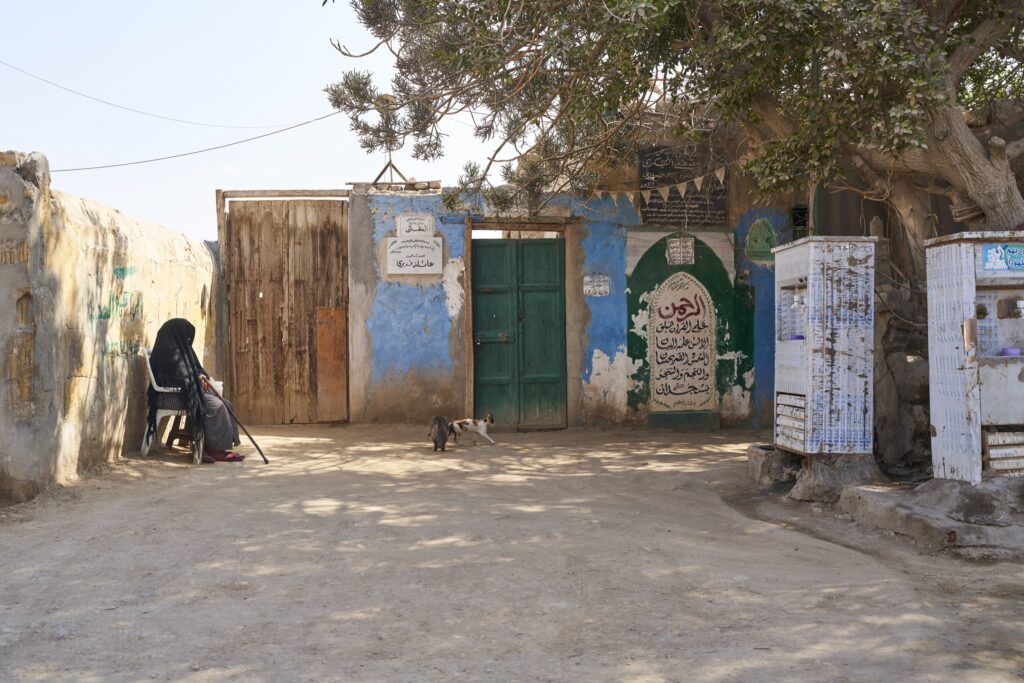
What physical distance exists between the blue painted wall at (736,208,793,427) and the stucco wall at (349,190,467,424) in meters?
3.27

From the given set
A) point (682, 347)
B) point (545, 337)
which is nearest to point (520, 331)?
point (545, 337)

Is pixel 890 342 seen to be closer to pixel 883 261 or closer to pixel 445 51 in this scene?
pixel 883 261

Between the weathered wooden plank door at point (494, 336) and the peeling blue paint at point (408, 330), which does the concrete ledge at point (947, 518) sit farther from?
the peeling blue paint at point (408, 330)

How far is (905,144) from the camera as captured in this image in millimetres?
5227

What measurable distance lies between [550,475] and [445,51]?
3410 mm

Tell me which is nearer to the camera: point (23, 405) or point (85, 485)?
point (23, 405)

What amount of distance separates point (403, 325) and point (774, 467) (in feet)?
15.6

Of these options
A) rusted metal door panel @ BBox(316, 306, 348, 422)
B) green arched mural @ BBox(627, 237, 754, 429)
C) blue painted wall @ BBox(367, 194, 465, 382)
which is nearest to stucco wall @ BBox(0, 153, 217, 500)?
rusted metal door panel @ BBox(316, 306, 348, 422)

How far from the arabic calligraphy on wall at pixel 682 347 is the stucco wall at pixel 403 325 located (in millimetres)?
2196

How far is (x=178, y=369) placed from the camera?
7199 millimetres

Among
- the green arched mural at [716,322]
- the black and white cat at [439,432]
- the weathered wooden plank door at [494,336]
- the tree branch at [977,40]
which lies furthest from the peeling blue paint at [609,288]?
the tree branch at [977,40]

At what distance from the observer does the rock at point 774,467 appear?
6.21 m

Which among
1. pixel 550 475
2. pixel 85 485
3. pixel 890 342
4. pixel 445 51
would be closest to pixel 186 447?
pixel 85 485

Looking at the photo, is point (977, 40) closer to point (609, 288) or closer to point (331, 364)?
point (609, 288)
